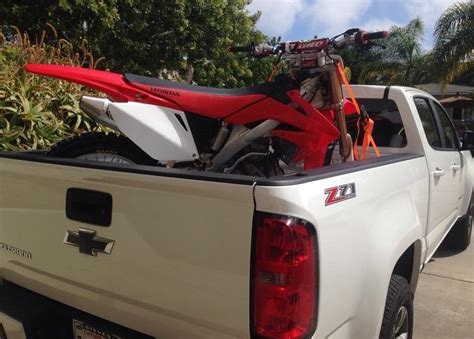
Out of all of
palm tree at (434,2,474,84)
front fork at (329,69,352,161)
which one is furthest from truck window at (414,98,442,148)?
palm tree at (434,2,474,84)

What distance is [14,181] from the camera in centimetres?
235

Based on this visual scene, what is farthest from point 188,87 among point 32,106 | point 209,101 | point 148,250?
point 32,106

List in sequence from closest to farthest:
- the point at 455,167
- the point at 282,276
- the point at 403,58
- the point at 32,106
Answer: the point at 282,276 → the point at 455,167 → the point at 32,106 → the point at 403,58

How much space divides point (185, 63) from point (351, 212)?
9968mm

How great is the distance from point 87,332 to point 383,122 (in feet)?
9.87

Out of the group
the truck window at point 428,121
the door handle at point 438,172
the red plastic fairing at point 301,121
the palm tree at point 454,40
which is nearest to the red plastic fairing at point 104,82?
the red plastic fairing at point 301,121

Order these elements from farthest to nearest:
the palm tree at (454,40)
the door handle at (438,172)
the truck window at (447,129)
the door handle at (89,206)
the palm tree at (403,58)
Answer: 1. the palm tree at (403,58)
2. the palm tree at (454,40)
3. the truck window at (447,129)
4. the door handle at (438,172)
5. the door handle at (89,206)

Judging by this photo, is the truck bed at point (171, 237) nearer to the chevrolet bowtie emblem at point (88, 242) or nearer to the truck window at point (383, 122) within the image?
the chevrolet bowtie emblem at point (88, 242)

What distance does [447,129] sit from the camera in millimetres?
4469

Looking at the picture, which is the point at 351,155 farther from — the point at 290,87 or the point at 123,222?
the point at 123,222

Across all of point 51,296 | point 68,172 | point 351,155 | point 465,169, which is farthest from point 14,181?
point 465,169

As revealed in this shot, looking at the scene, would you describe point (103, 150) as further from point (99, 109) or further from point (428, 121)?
point (428, 121)

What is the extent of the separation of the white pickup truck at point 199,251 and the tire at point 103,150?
40 cm

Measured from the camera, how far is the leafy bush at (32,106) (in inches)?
174
